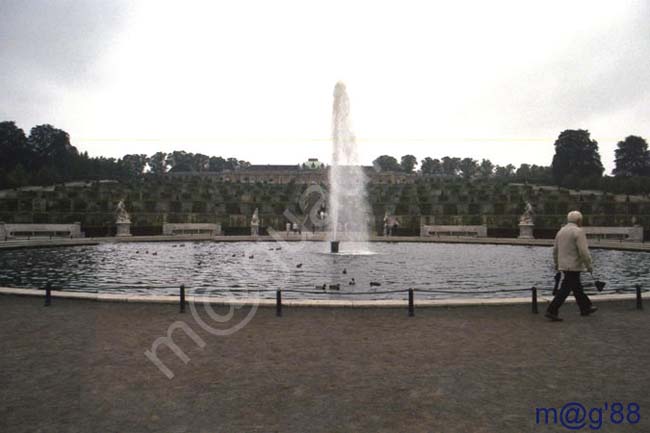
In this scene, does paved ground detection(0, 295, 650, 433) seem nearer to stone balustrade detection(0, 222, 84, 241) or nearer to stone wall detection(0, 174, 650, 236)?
stone balustrade detection(0, 222, 84, 241)

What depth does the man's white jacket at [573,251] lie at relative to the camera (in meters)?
11.2

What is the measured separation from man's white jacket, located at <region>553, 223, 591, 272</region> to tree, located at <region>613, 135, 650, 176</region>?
134 metres

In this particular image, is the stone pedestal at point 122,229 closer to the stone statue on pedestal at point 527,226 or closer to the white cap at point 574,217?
the stone statue on pedestal at point 527,226

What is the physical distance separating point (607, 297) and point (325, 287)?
26.3 ft

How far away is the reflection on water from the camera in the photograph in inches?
682

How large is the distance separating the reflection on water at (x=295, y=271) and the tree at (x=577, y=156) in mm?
95469

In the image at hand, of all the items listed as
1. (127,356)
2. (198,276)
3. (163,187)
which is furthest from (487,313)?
(163,187)

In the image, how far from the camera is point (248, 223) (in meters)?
59.6

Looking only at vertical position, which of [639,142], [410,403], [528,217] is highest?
[639,142]

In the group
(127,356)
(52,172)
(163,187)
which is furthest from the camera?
(52,172)

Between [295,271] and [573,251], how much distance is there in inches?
498

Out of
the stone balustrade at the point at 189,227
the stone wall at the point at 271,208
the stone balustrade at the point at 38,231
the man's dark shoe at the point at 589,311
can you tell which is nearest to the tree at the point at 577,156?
the stone wall at the point at 271,208

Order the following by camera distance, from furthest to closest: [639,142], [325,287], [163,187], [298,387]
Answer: [639,142] → [163,187] → [325,287] → [298,387]

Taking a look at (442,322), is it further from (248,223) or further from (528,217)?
(248,223)
